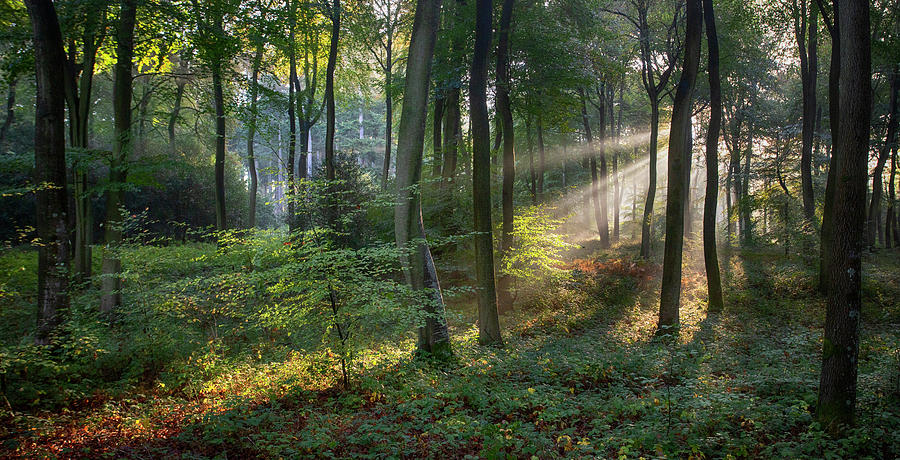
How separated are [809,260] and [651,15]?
1266 centimetres

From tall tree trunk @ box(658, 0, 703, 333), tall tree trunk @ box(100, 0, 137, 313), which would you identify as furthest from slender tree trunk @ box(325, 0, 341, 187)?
tall tree trunk @ box(658, 0, 703, 333)

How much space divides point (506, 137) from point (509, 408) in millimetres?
8351

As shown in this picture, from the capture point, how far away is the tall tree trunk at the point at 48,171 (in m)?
6.82

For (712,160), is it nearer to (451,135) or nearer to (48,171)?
(451,135)

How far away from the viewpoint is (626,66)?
1925 centimetres

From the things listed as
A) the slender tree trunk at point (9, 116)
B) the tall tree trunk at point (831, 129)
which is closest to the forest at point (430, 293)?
the tall tree trunk at point (831, 129)

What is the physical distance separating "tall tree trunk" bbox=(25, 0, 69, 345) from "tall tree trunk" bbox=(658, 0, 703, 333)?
40.2 ft

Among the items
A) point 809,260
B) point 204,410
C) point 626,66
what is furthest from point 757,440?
point 626,66

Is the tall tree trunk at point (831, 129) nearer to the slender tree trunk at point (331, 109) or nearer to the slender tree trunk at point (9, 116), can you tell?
the slender tree trunk at point (331, 109)

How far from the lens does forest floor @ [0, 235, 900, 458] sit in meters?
4.42

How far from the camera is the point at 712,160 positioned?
12.4m

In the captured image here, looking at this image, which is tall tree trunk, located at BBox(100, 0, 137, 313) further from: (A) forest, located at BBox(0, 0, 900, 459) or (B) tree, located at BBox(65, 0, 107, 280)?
(B) tree, located at BBox(65, 0, 107, 280)

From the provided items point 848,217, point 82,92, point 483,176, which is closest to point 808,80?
point 483,176

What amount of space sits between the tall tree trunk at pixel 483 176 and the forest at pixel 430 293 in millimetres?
52
